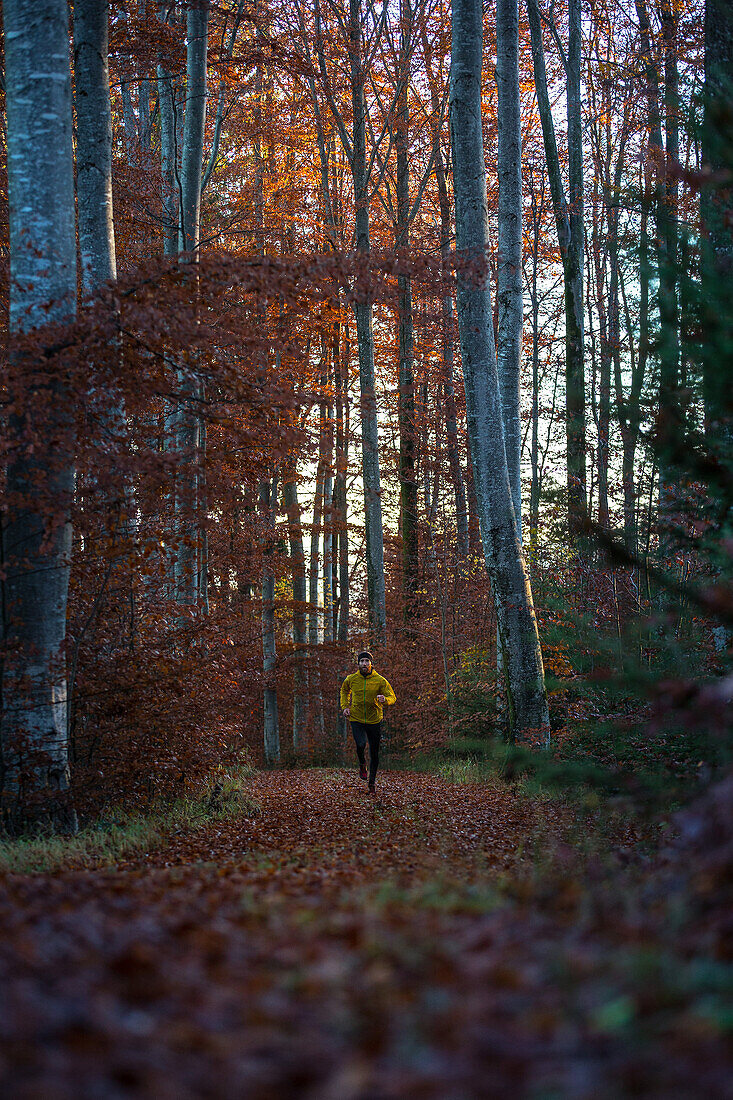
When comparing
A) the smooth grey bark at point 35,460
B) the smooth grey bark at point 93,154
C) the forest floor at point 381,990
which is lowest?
the forest floor at point 381,990

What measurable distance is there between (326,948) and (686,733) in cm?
557

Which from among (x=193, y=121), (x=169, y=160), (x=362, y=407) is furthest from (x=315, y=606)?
(x=362, y=407)

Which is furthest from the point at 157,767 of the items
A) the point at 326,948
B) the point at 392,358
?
the point at 392,358

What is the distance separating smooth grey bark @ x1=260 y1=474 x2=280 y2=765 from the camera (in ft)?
61.3

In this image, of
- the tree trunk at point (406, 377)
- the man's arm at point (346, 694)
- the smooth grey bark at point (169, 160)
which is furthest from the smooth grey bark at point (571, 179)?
the smooth grey bark at point (169, 160)

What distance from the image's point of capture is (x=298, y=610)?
20984 millimetres

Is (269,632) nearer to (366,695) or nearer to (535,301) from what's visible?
(366,695)

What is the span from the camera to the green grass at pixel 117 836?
6277 mm

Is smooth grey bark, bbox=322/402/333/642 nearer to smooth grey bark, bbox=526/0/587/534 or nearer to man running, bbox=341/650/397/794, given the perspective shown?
smooth grey bark, bbox=526/0/587/534

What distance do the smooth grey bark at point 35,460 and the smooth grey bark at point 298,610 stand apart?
37.5 feet

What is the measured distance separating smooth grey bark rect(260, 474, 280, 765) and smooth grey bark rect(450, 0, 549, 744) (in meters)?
6.93

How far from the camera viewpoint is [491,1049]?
199cm

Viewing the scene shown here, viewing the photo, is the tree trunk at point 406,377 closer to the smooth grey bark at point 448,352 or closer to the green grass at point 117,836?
the smooth grey bark at point 448,352

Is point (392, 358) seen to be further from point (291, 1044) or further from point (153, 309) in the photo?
point (291, 1044)
